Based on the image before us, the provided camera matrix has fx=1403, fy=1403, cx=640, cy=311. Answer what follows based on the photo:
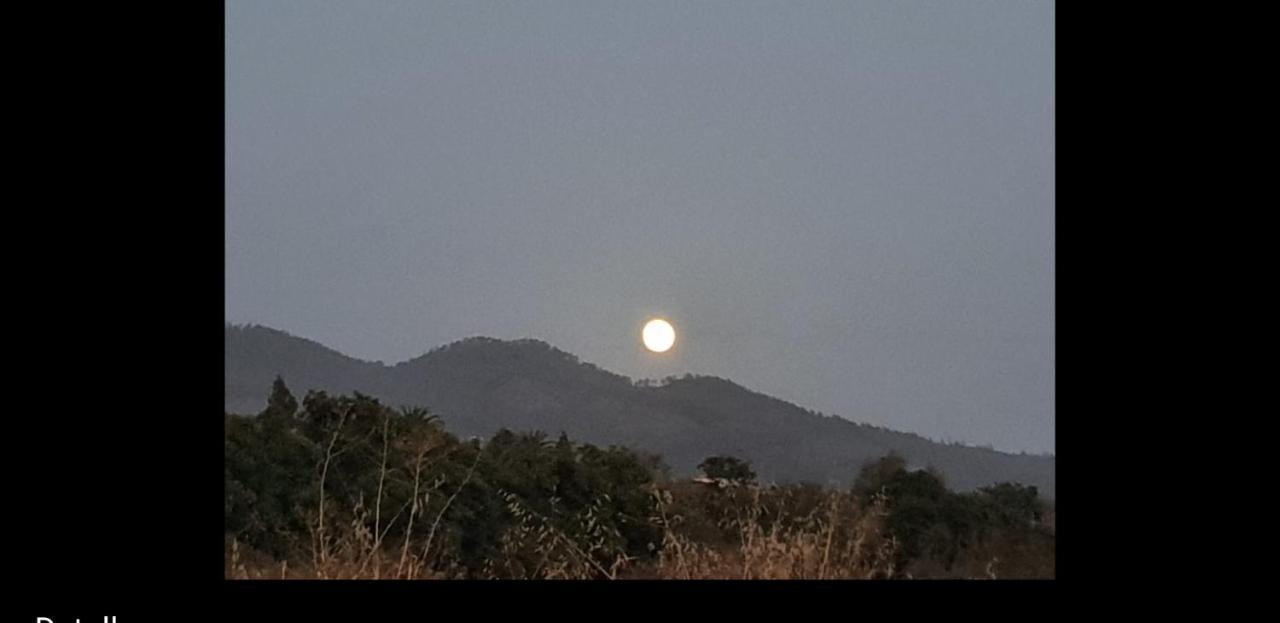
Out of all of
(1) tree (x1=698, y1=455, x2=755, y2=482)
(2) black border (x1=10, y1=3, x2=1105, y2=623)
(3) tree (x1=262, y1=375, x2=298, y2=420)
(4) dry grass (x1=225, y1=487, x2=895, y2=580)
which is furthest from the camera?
(1) tree (x1=698, y1=455, x2=755, y2=482)

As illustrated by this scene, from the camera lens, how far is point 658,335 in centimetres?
760

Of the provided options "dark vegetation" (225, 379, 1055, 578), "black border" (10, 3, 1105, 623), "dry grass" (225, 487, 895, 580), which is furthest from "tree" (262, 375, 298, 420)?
"black border" (10, 3, 1105, 623)

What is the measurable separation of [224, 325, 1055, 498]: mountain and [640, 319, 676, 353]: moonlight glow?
0.66 ft

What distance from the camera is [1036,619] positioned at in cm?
169

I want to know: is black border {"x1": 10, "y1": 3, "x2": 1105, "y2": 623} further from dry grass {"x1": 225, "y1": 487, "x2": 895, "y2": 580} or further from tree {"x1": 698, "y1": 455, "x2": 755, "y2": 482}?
tree {"x1": 698, "y1": 455, "x2": 755, "y2": 482}

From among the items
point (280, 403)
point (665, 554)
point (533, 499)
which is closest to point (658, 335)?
point (533, 499)

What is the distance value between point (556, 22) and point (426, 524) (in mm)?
3360

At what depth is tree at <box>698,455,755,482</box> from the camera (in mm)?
6648

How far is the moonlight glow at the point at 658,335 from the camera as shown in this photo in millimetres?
7516

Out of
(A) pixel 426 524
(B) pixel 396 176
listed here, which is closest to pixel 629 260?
(B) pixel 396 176

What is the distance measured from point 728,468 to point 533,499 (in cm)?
96

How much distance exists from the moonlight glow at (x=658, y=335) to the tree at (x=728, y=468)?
32.3 inches

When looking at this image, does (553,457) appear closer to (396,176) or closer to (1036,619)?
(396,176)
